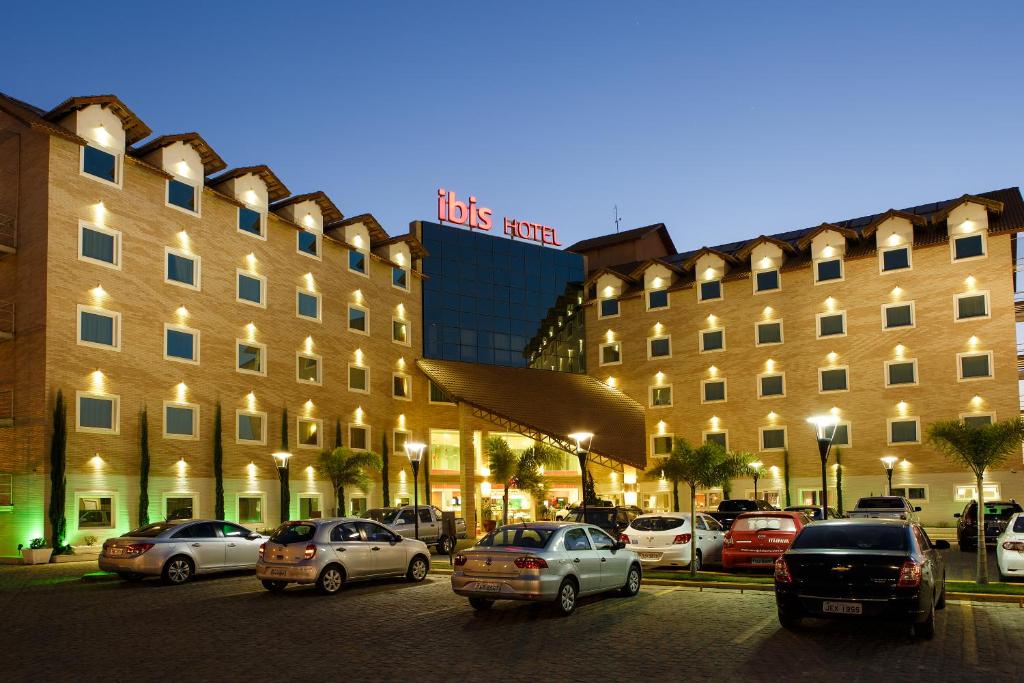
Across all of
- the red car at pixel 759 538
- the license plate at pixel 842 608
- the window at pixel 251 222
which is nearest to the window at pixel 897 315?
the red car at pixel 759 538

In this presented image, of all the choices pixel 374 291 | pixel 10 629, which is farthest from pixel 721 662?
pixel 374 291

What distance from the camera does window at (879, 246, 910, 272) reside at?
1907 inches

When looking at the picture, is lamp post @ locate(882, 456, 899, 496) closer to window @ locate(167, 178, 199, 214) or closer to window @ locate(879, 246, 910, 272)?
window @ locate(879, 246, 910, 272)

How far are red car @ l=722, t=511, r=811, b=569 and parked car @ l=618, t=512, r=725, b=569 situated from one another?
99cm

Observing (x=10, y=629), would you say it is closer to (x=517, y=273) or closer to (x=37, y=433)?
(x=37, y=433)

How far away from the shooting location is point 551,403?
50781 millimetres

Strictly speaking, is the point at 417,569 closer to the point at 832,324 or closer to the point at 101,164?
the point at 101,164

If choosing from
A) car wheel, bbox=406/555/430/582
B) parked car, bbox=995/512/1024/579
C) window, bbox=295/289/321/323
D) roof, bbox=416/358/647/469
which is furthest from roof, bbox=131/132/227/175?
parked car, bbox=995/512/1024/579

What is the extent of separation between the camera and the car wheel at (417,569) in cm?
2078

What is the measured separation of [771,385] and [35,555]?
36948 millimetres

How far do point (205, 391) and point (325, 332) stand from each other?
8183mm

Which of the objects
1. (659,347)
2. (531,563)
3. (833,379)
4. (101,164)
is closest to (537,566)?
(531,563)

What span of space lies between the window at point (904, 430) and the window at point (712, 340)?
1013 centimetres

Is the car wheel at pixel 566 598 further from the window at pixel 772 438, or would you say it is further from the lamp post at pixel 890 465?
the window at pixel 772 438
